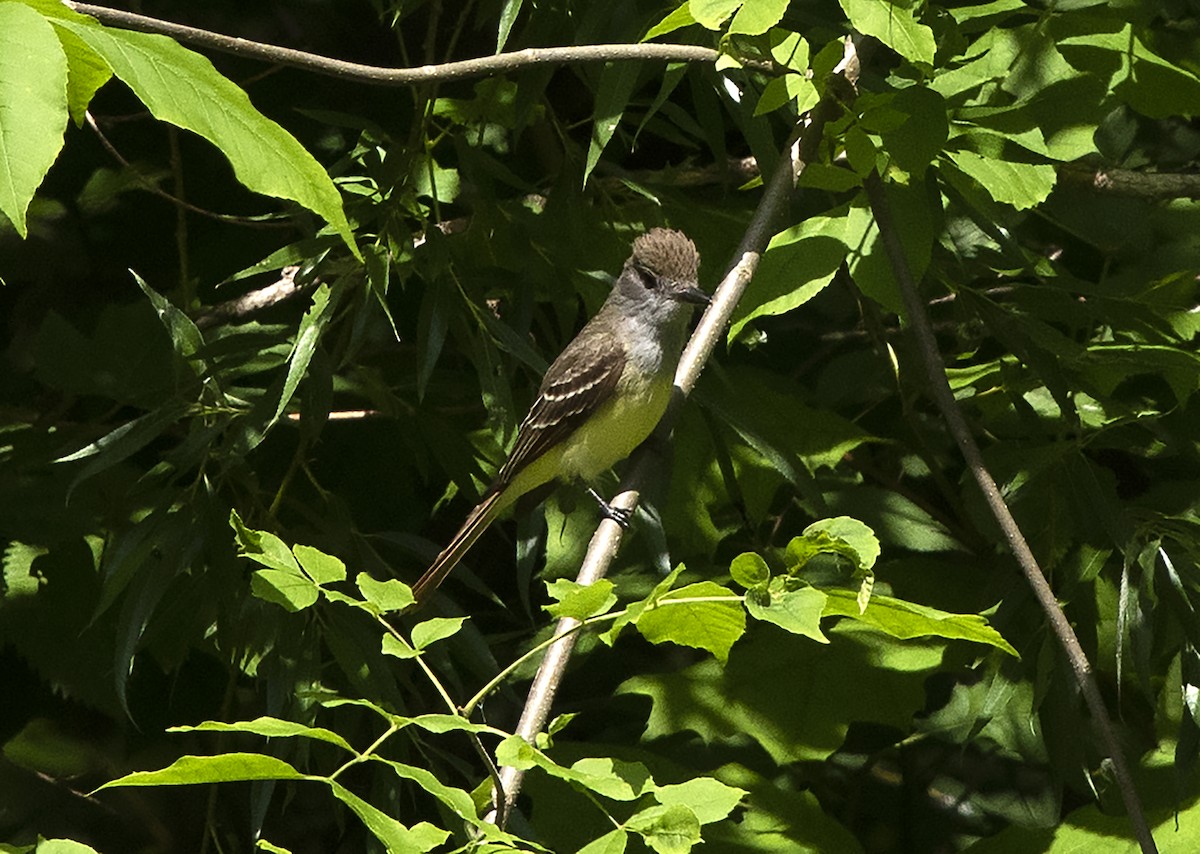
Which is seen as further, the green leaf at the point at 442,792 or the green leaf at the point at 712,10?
the green leaf at the point at 712,10

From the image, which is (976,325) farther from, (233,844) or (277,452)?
(233,844)

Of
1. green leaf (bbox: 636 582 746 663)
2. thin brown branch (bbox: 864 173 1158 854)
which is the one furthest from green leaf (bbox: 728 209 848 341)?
green leaf (bbox: 636 582 746 663)

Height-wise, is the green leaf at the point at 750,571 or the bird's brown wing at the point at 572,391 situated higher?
the green leaf at the point at 750,571

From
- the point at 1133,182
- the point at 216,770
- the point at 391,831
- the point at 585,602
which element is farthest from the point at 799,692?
the point at 216,770

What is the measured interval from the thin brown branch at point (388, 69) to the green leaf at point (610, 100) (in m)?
0.28

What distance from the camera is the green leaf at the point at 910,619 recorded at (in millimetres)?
1901

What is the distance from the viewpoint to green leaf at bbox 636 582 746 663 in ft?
6.21

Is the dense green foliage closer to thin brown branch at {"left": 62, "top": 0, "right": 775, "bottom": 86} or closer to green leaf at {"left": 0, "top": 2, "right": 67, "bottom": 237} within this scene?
thin brown branch at {"left": 62, "top": 0, "right": 775, "bottom": 86}

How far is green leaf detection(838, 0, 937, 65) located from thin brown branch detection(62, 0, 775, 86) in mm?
565

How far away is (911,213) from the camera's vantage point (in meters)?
3.12

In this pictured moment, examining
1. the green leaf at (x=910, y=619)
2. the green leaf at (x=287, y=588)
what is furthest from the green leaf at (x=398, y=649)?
the green leaf at (x=910, y=619)

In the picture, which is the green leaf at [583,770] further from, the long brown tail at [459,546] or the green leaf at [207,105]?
the long brown tail at [459,546]

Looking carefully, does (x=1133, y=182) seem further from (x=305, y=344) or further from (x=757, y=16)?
(x=305, y=344)

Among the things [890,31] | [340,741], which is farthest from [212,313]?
[340,741]
